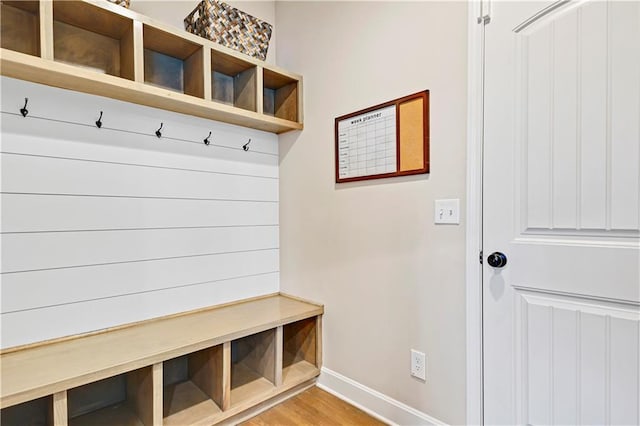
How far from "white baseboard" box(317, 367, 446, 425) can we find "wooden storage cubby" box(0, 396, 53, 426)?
1.43 m

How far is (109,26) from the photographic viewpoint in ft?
5.35

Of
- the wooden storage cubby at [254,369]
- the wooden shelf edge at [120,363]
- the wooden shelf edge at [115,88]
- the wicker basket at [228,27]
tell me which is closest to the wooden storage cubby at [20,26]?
the wooden shelf edge at [115,88]

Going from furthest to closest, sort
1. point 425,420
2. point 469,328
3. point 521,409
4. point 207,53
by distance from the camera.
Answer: point 207,53 → point 425,420 → point 469,328 → point 521,409

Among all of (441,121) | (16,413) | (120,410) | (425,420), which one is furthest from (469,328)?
(16,413)

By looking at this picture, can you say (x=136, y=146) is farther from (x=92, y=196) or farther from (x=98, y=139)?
(x=92, y=196)

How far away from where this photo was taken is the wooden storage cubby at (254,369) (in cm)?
182

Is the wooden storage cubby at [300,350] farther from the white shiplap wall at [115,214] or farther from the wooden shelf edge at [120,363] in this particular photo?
the white shiplap wall at [115,214]

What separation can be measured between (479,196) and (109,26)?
196 cm

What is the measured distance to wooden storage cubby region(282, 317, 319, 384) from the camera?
208 cm

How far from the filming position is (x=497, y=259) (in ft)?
4.56

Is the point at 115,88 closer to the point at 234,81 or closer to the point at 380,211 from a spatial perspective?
the point at 234,81

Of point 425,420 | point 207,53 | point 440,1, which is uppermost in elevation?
point 440,1

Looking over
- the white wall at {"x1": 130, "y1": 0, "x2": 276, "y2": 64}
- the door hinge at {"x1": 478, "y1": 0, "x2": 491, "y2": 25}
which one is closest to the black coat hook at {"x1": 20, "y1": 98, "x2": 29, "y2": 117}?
the white wall at {"x1": 130, "y1": 0, "x2": 276, "y2": 64}

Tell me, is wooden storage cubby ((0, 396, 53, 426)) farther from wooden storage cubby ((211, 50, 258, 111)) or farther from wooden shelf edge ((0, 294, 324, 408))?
wooden storage cubby ((211, 50, 258, 111))
